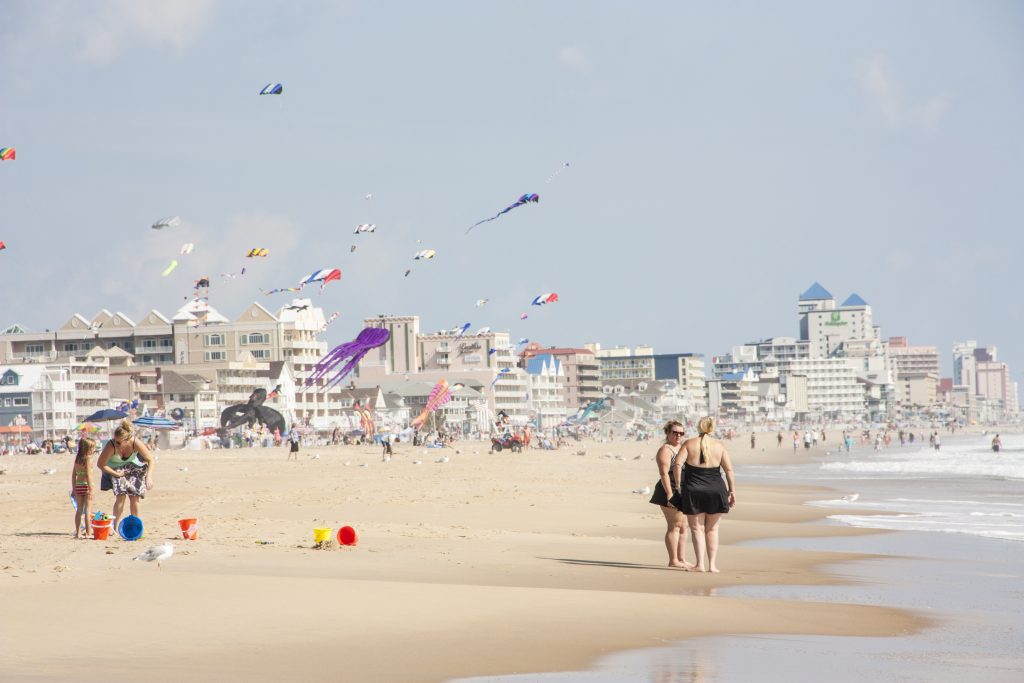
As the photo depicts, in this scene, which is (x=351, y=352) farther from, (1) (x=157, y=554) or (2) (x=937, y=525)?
(1) (x=157, y=554)

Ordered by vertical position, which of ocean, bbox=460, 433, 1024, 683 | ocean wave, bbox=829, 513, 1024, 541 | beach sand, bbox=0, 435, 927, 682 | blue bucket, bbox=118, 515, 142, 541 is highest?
blue bucket, bbox=118, 515, 142, 541

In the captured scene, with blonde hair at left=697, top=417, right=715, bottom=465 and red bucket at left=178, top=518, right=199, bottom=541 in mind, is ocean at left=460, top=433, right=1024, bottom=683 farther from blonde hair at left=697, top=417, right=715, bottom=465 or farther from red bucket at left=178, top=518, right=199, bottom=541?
red bucket at left=178, top=518, right=199, bottom=541

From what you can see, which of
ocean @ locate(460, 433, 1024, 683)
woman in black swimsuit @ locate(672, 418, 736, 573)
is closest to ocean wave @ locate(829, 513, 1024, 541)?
ocean @ locate(460, 433, 1024, 683)

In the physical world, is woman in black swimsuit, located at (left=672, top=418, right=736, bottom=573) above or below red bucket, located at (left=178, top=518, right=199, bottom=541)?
above

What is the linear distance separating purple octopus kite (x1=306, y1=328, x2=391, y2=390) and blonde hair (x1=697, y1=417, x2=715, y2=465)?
6290 centimetres

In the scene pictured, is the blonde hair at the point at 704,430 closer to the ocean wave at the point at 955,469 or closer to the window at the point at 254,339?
the ocean wave at the point at 955,469

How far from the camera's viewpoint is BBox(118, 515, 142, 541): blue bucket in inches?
453

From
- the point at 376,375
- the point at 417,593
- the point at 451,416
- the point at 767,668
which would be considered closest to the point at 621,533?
the point at 417,593

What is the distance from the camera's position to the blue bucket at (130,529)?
11500 millimetres

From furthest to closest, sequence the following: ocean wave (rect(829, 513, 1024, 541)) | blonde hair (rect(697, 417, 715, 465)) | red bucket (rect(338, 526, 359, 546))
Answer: ocean wave (rect(829, 513, 1024, 541)) → red bucket (rect(338, 526, 359, 546)) → blonde hair (rect(697, 417, 715, 465))

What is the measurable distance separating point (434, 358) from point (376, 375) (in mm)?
9217

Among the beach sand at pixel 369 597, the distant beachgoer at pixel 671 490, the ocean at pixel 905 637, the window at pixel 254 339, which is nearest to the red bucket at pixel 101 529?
the beach sand at pixel 369 597

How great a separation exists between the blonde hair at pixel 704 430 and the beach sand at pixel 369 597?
1.02m

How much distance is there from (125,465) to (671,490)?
4.99 metres
